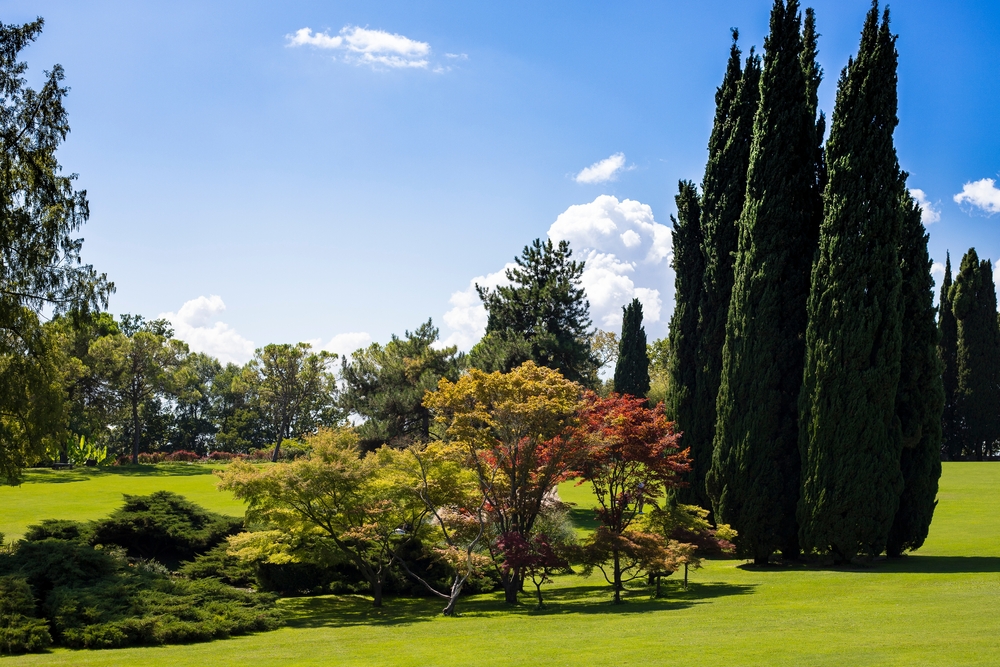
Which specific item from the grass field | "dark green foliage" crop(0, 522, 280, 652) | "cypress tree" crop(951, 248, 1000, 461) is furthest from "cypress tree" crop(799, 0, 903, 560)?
"cypress tree" crop(951, 248, 1000, 461)

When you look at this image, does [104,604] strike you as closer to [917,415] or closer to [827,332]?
[827,332]

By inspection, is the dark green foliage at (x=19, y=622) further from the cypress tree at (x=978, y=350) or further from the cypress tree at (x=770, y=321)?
the cypress tree at (x=978, y=350)

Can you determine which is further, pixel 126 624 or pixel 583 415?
pixel 583 415

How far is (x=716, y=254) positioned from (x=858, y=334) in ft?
19.8

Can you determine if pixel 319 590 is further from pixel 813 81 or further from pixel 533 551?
pixel 813 81

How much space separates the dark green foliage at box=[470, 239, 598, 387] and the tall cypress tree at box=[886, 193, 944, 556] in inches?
636

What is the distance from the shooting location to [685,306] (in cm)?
2570

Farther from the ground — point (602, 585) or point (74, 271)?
point (74, 271)

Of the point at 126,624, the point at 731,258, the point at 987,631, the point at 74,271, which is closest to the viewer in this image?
the point at 987,631

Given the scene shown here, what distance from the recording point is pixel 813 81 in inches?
845

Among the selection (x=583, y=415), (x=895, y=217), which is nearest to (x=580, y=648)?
(x=583, y=415)

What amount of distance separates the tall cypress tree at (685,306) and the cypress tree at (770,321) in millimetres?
3348

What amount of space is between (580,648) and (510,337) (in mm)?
24466

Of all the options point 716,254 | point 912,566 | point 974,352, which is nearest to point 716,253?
point 716,254
